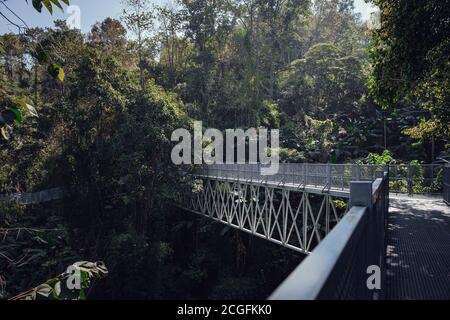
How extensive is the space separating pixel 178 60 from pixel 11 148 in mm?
20412

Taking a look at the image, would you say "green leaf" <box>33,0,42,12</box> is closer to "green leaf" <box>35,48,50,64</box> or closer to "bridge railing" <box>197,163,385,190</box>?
"green leaf" <box>35,48,50,64</box>

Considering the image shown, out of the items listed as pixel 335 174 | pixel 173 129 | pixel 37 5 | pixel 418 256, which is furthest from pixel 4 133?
pixel 173 129

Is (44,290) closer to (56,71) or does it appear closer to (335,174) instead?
(56,71)

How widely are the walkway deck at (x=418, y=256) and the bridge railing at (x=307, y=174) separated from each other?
1403 millimetres

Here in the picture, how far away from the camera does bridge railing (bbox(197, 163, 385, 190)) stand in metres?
11.4

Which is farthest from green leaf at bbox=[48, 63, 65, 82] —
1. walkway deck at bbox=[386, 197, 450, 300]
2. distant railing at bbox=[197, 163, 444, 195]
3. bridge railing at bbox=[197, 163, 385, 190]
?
distant railing at bbox=[197, 163, 444, 195]

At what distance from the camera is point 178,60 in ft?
132

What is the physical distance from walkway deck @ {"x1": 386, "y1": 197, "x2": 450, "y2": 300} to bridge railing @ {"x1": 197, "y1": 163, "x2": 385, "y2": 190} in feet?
4.60

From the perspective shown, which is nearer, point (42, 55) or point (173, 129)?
point (42, 55)

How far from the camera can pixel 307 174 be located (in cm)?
1377

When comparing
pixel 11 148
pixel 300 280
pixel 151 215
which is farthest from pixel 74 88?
pixel 300 280

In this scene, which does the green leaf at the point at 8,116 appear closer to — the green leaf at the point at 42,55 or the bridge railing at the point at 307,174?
the green leaf at the point at 42,55

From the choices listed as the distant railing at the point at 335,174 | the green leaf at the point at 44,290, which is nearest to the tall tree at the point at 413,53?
the distant railing at the point at 335,174

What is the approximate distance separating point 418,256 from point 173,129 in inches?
663
